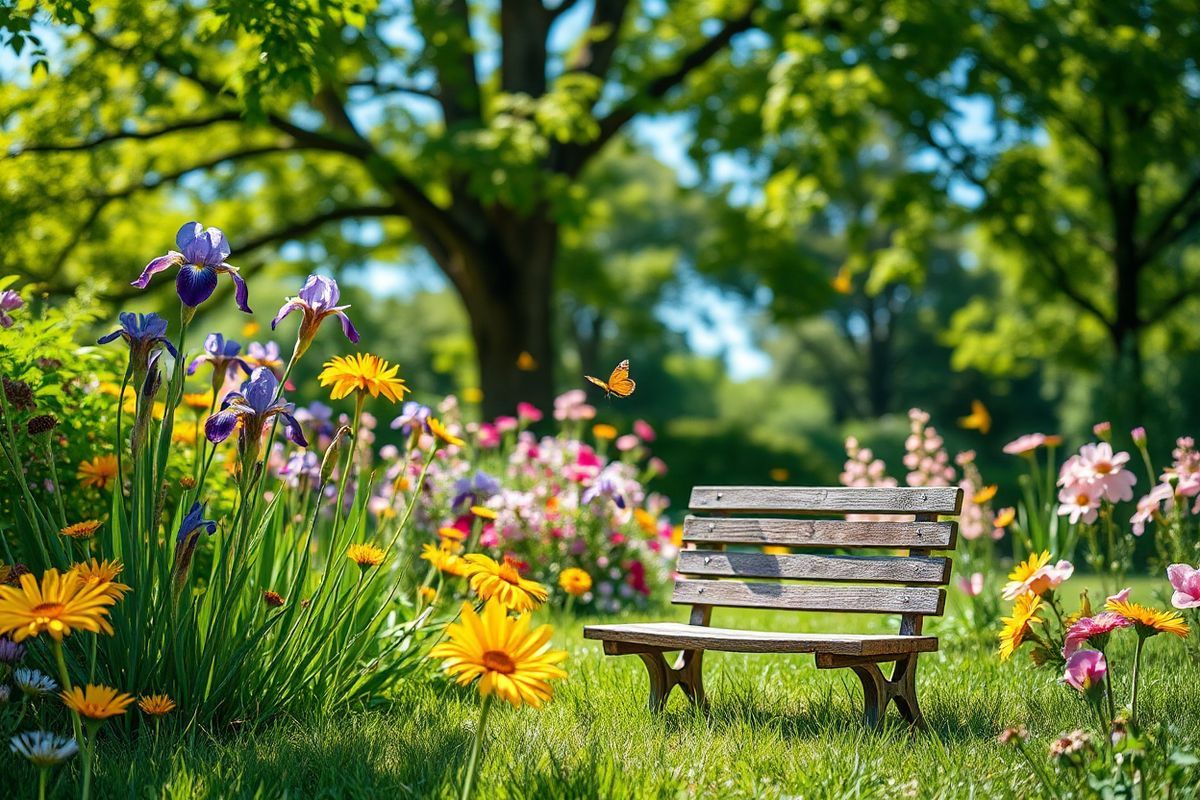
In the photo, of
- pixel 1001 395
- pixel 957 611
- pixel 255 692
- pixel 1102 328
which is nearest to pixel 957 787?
pixel 255 692

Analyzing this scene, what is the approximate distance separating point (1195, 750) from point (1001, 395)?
35.8 meters

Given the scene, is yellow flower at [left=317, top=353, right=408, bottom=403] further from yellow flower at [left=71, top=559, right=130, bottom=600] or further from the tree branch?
the tree branch

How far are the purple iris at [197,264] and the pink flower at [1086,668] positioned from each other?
2353mm

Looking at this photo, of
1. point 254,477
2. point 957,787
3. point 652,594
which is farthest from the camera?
point 652,594

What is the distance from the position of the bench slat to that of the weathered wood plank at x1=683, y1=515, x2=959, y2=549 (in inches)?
6.7

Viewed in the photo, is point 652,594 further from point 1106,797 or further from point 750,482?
point 750,482

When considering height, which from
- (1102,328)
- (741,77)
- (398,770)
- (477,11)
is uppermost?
(477,11)

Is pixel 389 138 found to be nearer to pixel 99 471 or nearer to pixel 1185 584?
pixel 99 471

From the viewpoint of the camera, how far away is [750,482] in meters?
18.6

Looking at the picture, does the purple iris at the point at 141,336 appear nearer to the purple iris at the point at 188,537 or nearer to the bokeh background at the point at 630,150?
the purple iris at the point at 188,537

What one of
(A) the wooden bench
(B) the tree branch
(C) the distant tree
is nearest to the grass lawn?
(A) the wooden bench

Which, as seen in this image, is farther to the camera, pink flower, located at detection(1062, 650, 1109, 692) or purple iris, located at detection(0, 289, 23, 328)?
purple iris, located at detection(0, 289, 23, 328)

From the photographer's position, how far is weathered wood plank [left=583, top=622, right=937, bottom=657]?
142 inches

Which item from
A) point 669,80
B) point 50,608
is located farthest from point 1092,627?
point 669,80
